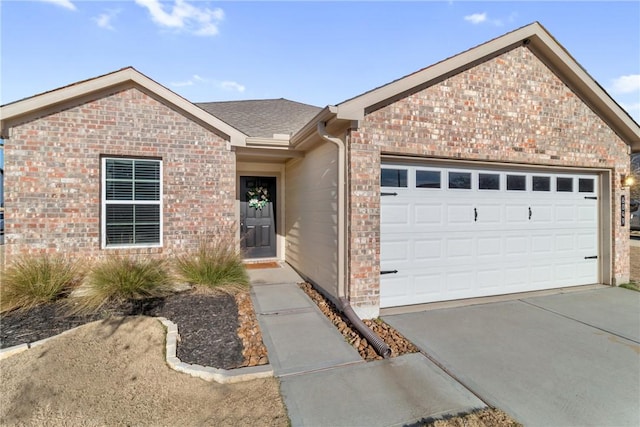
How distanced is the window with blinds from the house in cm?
2

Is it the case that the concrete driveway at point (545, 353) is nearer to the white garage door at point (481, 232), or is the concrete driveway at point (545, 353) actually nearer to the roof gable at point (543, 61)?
the white garage door at point (481, 232)

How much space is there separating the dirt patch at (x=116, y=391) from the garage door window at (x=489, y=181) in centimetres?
490

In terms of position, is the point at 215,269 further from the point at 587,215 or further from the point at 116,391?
the point at 587,215

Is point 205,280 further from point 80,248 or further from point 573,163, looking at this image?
point 573,163

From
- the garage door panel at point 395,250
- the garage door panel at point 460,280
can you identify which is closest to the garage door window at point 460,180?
the garage door panel at point 395,250

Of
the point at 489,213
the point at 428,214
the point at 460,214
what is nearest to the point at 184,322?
the point at 428,214

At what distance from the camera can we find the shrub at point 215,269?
5.66 meters

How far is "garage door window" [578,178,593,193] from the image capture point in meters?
6.71

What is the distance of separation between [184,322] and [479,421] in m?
3.64

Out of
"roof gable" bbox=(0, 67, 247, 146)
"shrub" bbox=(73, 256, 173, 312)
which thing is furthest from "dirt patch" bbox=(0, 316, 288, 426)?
"roof gable" bbox=(0, 67, 247, 146)

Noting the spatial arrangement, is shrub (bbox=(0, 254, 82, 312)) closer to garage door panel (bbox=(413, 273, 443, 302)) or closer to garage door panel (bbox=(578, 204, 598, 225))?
garage door panel (bbox=(413, 273, 443, 302))

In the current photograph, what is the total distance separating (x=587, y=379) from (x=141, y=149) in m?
7.45

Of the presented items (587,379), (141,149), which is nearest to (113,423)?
(587,379)

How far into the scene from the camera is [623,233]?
6.73 meters
